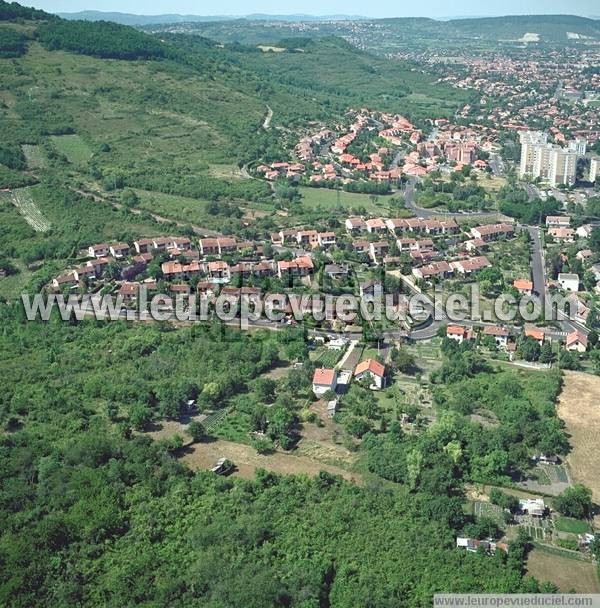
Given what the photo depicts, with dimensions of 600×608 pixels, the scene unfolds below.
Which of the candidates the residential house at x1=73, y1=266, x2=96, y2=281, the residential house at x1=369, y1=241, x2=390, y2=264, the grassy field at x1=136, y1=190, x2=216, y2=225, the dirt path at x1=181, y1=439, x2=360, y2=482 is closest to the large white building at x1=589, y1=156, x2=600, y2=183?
the residential house at x1=369, y1=241, x2=390, y2=264

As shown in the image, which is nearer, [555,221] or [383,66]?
[555,221]

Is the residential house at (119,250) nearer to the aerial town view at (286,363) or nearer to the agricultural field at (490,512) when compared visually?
the aerial town view at (286,363)

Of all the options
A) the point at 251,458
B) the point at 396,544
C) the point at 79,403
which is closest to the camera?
the point at 396,544

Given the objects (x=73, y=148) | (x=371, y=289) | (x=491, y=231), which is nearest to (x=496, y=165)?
(x=491, y=231)

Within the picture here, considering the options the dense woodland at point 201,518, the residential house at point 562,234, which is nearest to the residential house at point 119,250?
the dense woodland at point 201,518

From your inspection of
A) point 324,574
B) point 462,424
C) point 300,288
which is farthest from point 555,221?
point 324,574

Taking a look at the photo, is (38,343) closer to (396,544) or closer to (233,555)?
(233,555)
